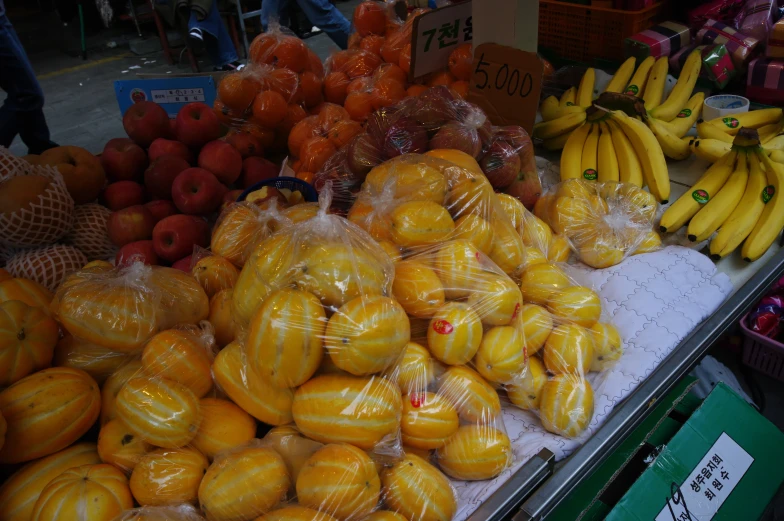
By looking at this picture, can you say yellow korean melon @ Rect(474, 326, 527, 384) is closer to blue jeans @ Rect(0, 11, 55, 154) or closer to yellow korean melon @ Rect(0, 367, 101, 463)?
yellow korean melon @ Rect(0, 367, 101, 463)

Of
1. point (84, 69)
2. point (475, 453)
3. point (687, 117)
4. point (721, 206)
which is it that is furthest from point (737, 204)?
point (84, 69)

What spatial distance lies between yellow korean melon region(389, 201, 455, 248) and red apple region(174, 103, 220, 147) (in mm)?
1324

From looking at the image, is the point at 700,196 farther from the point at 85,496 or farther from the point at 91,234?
the point at 91,234

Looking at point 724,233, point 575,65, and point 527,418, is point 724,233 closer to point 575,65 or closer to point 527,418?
point 527,418

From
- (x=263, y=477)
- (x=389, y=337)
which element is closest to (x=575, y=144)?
(x=389, y=337)

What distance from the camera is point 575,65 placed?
3.05 meters

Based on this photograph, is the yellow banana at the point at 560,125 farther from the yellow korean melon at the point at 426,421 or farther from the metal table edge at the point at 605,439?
the yellow korean melon at the point at 426,421

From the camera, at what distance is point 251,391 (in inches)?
40.7

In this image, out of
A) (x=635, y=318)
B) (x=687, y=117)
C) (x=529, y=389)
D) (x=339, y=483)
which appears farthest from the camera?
(x=687, y=117)

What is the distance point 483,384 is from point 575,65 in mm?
2506

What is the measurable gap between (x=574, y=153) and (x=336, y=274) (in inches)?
61.8

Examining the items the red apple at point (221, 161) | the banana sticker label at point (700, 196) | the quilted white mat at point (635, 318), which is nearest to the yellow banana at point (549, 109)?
the banana sticker label at point (700, 196)

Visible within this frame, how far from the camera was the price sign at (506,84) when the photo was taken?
1.99 meters

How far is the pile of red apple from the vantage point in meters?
1.86
